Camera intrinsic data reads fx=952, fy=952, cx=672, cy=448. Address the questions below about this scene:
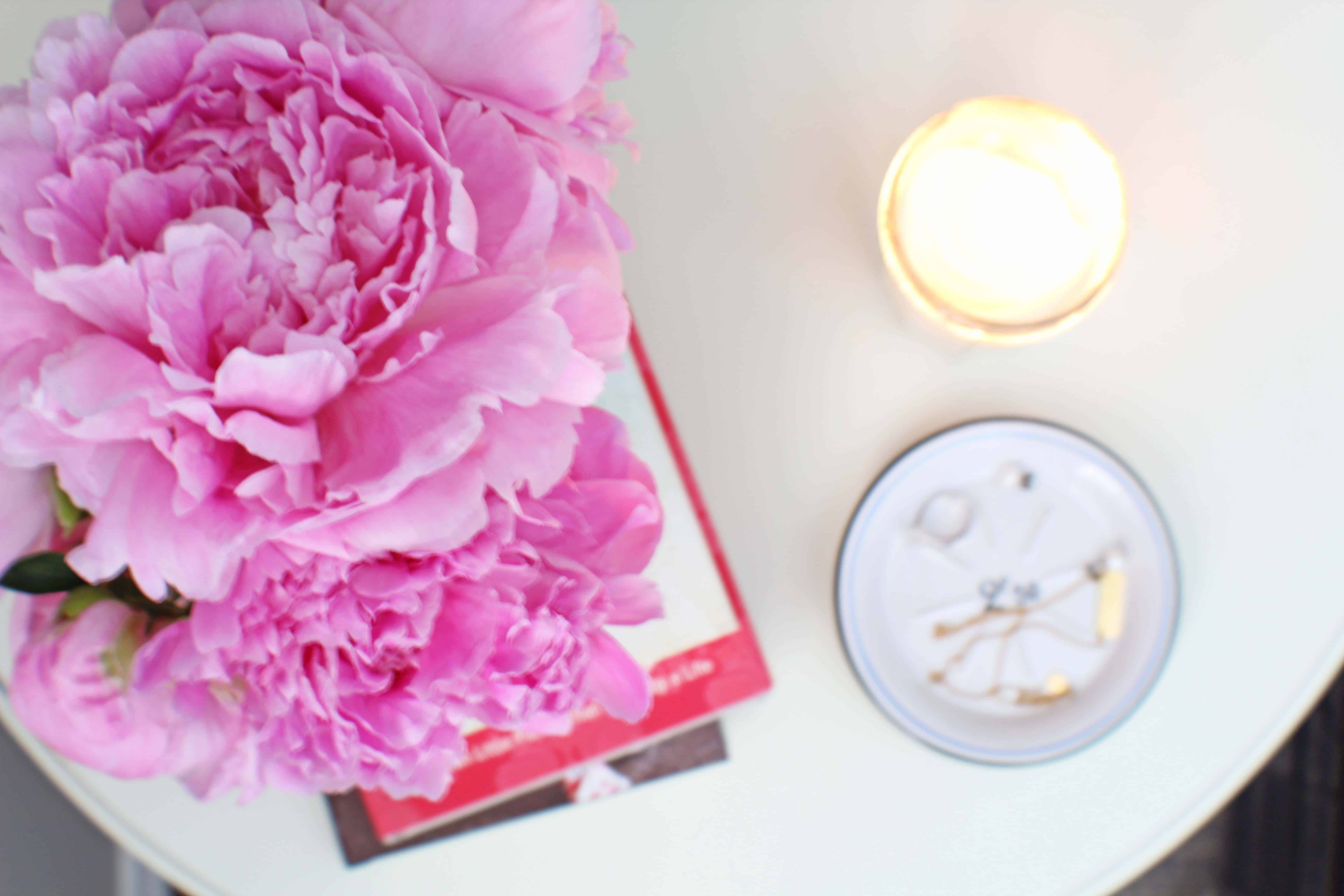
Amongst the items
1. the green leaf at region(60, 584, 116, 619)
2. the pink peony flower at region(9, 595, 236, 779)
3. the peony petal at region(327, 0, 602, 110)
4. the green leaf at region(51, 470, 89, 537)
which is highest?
the peony petal at region(327, 0, 602, 110)

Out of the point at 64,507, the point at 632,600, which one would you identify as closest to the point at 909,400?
the point at 632,600

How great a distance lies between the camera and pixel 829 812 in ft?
1.64

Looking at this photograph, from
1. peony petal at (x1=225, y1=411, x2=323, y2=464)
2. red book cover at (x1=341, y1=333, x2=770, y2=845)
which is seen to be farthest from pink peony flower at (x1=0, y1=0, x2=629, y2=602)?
red book cover at (x1=341, y1=333, x2=770, y2=845)

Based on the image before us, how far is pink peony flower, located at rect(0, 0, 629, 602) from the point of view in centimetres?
20

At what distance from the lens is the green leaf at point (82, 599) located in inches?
10.7

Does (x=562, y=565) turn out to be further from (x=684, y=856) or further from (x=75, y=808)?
(x=75, y=808)

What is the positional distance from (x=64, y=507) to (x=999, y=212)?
1.32ft

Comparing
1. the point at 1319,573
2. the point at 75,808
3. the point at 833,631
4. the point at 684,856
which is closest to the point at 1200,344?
the point at 1319,573

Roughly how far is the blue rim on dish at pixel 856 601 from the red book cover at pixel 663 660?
0.05 meters

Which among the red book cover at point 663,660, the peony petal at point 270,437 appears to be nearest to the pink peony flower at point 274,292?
the peony petal at point 270,437

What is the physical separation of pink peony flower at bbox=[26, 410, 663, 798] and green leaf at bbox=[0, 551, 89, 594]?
0.04 ft

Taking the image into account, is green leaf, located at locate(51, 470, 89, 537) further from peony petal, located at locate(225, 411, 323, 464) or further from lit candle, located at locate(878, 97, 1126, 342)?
lit candle, located at locate(878, 97, 1126, 342)

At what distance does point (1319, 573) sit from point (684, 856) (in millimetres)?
360

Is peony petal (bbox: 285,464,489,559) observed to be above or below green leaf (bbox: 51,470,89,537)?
below
